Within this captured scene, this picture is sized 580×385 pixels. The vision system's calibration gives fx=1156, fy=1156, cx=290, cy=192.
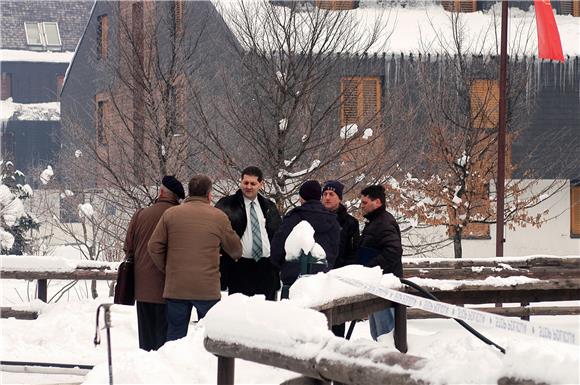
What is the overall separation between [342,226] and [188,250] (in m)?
1.62

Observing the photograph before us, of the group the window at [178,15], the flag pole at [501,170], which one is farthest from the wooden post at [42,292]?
the window at [178,15]

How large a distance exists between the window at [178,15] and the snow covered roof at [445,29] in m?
4.48

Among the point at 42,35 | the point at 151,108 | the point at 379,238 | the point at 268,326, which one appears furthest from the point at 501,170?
the point at 42,35

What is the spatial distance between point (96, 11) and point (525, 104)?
43.5 ft

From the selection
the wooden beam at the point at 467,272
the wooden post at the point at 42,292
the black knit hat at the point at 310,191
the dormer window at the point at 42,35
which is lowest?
the wooden post at the point at 42,292

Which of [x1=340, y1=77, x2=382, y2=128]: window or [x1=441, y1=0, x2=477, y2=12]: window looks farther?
[x1=441, y1=0, x2=477, y2=12]: window

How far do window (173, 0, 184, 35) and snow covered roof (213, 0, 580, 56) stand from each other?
448 cm

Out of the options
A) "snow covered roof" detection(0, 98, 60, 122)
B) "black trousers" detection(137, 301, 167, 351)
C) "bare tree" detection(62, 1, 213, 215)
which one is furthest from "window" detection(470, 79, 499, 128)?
"snow covered roof" detection(0, 98, 60, 122)

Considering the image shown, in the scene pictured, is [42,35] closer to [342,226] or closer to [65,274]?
[65,274]

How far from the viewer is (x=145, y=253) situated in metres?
8.64

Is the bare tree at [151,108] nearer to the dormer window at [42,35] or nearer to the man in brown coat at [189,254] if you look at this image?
the man in brown coat at [189,254]

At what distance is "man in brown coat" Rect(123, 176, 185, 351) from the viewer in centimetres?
858

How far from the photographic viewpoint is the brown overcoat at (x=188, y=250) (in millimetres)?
8180

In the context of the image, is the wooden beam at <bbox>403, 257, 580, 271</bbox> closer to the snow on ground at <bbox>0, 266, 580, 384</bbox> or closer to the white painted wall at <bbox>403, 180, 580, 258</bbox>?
the snow on ground at <bbox>0, 266, 580, 384</bbox>
